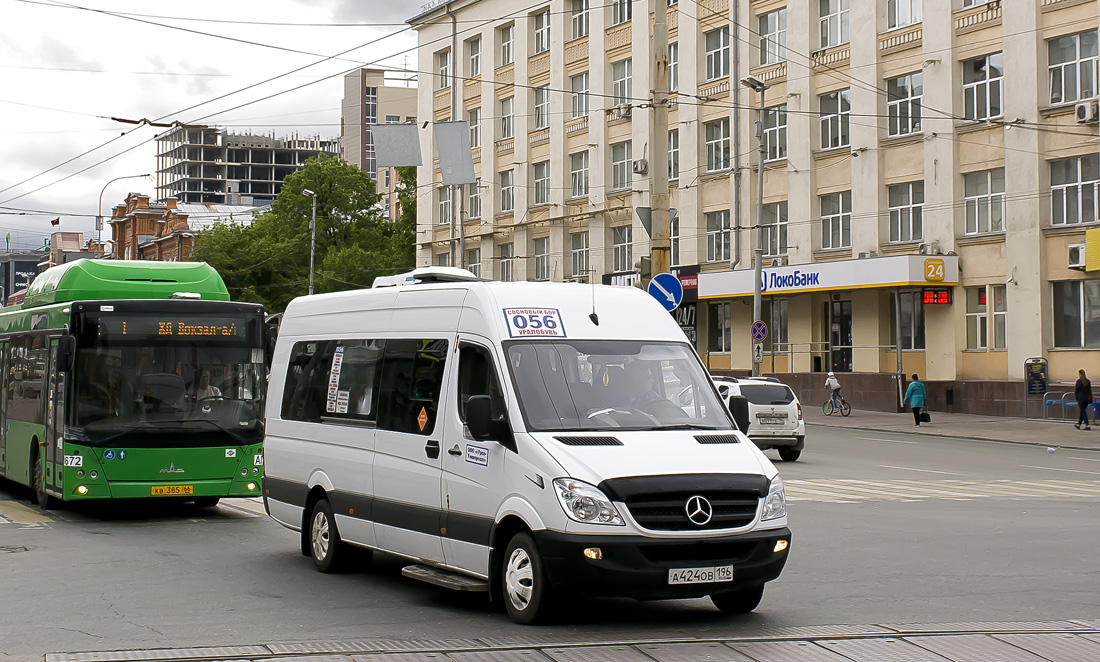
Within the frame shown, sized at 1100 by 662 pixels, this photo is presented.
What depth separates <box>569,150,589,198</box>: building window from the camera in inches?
2223

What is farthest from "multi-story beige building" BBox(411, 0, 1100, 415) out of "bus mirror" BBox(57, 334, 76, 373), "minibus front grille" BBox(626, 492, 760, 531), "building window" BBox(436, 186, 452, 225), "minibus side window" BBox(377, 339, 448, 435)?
"minibus front grille" BBox(626, 492, 760, 531)

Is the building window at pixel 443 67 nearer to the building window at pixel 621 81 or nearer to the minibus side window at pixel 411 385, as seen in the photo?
the building window at pixel 621 81

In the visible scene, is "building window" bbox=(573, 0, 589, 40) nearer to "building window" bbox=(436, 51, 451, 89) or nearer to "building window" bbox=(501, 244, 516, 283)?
"building window" bbox=(501, 244, 516, 283)

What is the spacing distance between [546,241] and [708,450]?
50570mm

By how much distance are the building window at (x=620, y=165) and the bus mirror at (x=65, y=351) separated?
129ft

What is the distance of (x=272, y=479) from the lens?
12570mm

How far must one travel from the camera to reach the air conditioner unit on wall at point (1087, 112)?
120 ft

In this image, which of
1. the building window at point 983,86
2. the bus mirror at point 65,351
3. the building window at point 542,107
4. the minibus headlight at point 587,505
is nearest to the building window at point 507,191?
the building window at point 542,107

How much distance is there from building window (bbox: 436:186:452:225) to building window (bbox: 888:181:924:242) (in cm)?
2866

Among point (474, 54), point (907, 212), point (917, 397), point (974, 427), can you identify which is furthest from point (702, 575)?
point (474, 54)

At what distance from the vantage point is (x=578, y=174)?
57.0 m

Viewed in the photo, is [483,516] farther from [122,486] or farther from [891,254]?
[891,254]

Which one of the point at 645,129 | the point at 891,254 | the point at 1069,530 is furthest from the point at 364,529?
the point at 645,129

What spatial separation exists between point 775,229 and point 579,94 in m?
12.7
